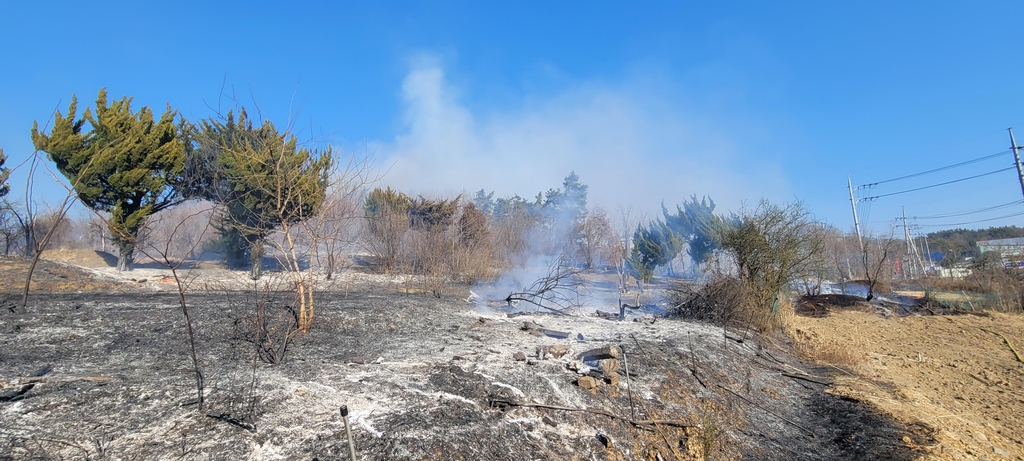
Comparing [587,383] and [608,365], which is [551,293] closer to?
[608,365]

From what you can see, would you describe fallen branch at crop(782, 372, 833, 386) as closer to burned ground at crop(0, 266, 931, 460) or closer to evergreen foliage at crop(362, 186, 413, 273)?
burned ground at crop(0, 266, 931, 460)

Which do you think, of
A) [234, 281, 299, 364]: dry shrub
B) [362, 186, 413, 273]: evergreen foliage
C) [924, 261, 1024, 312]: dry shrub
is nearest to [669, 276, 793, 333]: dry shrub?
[234, 281, 299, 364]: dry shrub

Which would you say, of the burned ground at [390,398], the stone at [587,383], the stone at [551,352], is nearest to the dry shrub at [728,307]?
the burned ground at [390,398]

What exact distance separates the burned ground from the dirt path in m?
0.55

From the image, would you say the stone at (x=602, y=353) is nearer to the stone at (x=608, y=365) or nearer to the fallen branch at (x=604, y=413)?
the stone at (x=608, y=365)

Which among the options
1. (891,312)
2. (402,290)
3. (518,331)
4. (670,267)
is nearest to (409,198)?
(402,290)

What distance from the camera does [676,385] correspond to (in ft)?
20.0

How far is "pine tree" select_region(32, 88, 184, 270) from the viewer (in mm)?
15031

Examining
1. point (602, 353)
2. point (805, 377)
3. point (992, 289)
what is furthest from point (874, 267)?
point (602, 353)

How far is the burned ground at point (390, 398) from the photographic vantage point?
356 cm

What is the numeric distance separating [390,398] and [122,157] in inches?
640

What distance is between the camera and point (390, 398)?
4539 mm

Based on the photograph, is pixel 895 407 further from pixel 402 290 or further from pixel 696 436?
pixel 402 290

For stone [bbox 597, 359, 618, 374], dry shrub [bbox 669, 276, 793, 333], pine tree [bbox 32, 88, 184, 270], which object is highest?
pine tree [bbox 32, 88, 184, 270]
